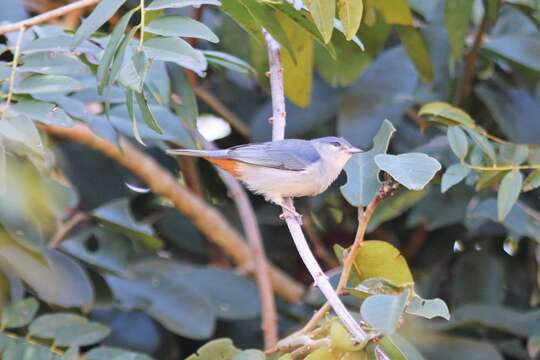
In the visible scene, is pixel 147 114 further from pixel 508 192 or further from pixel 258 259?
pixel 258 259

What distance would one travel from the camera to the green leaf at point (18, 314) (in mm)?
2377

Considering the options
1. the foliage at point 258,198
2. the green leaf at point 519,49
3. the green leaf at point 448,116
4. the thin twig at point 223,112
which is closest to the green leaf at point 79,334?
the foliage at point 258,198

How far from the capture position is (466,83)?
10.5 ft

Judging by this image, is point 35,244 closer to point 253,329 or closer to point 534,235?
point 253,329

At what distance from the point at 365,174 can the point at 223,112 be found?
152 cm

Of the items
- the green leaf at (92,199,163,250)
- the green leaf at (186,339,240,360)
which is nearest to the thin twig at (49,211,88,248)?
the green leaf at (92,199,163,250)

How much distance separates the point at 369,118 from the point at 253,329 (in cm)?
77

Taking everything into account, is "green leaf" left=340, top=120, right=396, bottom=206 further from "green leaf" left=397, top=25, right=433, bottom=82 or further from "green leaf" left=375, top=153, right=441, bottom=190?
"green leaf" left=397, top=25, right=433, bottom=82

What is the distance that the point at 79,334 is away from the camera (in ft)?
7.86

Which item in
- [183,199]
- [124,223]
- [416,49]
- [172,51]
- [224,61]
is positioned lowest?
[183,199]

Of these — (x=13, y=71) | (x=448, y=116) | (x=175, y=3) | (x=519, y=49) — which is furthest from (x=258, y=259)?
(x=175, y=3)

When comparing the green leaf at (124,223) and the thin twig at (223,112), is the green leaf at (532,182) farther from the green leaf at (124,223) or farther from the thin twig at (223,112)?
the thin twig at (223,112)

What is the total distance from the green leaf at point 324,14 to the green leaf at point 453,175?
52 cm

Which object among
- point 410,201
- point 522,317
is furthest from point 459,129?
point 522,317
